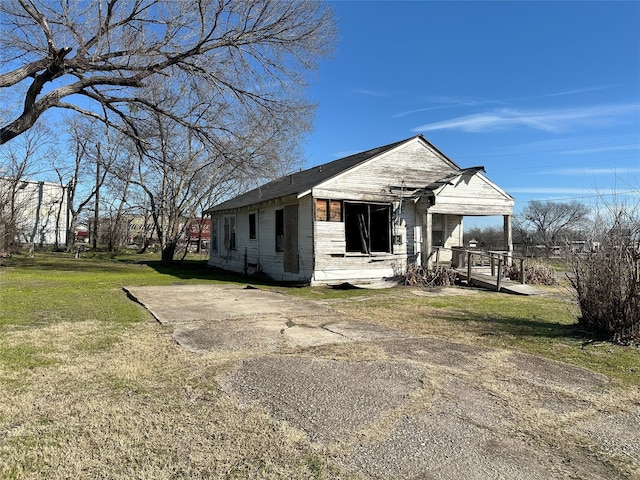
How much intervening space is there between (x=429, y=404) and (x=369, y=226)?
35.4 ft

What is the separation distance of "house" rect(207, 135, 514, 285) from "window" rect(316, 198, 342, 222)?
0.10 feet

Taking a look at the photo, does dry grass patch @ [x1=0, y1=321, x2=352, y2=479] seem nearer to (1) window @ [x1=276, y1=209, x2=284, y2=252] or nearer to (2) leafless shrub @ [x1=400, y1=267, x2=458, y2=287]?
(2) leafless shrub @ [x1=400, y1=267, x2=458, y2=287]

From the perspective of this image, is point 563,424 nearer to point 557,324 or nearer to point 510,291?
point 557,324

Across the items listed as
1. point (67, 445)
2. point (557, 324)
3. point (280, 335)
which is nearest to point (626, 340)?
point (557, 324)

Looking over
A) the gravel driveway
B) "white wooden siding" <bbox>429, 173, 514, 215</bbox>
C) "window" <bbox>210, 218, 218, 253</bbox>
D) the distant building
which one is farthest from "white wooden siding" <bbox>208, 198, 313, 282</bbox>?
the distant building

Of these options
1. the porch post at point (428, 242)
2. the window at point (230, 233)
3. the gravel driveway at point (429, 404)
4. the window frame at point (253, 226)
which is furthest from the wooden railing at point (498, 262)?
the window at point (230, 233)

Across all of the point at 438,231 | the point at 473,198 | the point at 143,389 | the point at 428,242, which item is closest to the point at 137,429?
the point at 143,389

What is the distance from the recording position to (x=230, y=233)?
68.2 ft

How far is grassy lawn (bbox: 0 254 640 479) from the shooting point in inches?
103

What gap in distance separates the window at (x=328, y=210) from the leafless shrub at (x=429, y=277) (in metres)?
2.90

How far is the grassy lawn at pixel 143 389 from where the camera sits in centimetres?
261

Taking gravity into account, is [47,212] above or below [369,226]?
above

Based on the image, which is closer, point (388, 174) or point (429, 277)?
point (429, 277)

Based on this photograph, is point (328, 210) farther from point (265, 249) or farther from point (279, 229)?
point (265, 249)
